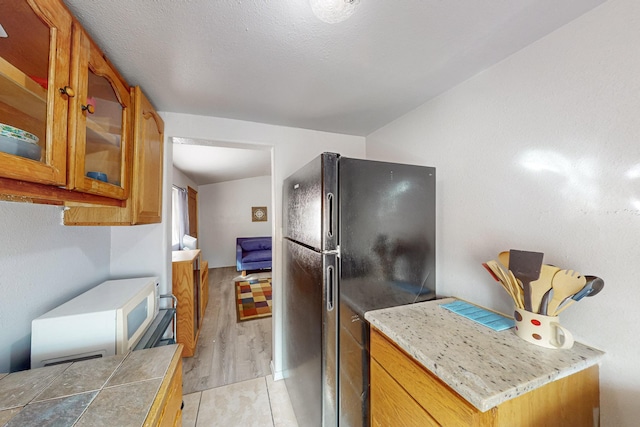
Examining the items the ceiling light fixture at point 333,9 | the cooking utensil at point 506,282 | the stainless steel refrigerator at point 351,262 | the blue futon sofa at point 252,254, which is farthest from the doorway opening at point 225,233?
the cooking utensil at point 506,282

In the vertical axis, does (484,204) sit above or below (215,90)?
below

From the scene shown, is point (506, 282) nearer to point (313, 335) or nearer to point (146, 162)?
point (313, 335)

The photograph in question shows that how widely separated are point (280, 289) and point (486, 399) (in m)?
1.61

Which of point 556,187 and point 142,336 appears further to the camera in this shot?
point 142,336

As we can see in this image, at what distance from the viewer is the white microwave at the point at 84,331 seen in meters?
0.92

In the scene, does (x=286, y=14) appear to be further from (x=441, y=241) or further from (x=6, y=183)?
(x=441, y=241)

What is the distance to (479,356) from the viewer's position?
2.47 feet

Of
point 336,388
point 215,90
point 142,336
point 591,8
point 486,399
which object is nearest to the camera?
point 486,399

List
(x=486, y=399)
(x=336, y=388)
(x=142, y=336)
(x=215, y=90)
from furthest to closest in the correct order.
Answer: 1. (x=215, y=90)
2. (x=142, y=336)
3. (x=336, y=388)
4. (x=486, y=399)

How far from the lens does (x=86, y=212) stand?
115 centimetres

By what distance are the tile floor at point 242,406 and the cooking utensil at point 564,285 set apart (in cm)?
167

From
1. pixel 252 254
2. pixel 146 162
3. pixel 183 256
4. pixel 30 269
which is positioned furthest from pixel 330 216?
pixel 252 254

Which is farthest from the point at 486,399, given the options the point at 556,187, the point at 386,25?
the point at 386,25

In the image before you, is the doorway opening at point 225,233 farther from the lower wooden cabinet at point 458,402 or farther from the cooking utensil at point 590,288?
the cooking utensil at point 590,288
